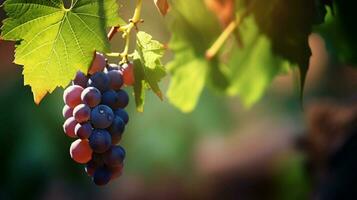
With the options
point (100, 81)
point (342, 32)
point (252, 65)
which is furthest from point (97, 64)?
point (342, 32)

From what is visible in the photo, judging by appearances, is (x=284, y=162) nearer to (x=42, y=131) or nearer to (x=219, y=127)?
(x=219, y=127)

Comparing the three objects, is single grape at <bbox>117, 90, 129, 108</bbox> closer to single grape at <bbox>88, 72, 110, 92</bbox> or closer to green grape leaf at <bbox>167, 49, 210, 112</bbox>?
single grape at <bbox>88, 72, 110, 92</bbox>

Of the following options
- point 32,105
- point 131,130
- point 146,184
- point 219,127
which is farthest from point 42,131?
point 219,127

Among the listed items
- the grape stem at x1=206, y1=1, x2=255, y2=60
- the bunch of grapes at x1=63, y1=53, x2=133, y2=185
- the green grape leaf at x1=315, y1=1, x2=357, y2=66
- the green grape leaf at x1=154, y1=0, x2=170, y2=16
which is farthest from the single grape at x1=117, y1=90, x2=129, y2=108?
the green grape leaf at x1=315, y1=1, x2=357, y2=66

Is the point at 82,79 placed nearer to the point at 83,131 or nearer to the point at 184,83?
the point at 83,131

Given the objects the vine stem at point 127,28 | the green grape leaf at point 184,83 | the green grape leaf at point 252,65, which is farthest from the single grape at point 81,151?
the green grape leaf at point 252,65

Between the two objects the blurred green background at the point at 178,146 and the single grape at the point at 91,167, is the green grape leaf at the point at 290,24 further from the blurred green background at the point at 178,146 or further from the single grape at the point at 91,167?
the blurred green background at the point at 178,146
